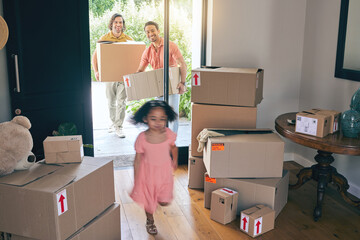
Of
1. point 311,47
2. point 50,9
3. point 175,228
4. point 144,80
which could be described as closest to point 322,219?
point 175,228

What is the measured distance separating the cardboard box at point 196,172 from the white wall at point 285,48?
0.91 metres

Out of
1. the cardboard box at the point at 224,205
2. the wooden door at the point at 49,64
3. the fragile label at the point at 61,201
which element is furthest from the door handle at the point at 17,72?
the cardboard box at the point at 224,205

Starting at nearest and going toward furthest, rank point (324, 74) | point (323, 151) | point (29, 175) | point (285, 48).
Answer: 1. point (29, 175)
2. point (323, 151)
3. point (324, 74)
4. point (285, 48)

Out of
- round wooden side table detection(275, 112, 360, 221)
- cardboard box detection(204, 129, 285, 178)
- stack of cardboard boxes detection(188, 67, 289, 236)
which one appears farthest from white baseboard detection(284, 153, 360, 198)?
cardboard box detection(204, 129, 285, 178)

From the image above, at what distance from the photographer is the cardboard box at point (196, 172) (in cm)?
332

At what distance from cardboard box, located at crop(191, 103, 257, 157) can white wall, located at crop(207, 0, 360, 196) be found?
653mm

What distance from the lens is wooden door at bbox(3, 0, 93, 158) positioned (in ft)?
9.28

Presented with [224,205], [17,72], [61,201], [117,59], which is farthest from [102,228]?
[117,59]

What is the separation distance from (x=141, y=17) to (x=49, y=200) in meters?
2.35

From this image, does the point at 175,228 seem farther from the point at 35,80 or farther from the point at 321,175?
the point at 35,80

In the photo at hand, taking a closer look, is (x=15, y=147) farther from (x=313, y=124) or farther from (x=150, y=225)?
(x=313, y=124)

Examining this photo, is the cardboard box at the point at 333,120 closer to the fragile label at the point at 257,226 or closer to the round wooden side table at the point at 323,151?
the round wooden side table at the point at 323,151

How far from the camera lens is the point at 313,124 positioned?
8.79 feet

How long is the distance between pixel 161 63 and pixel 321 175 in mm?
1812
